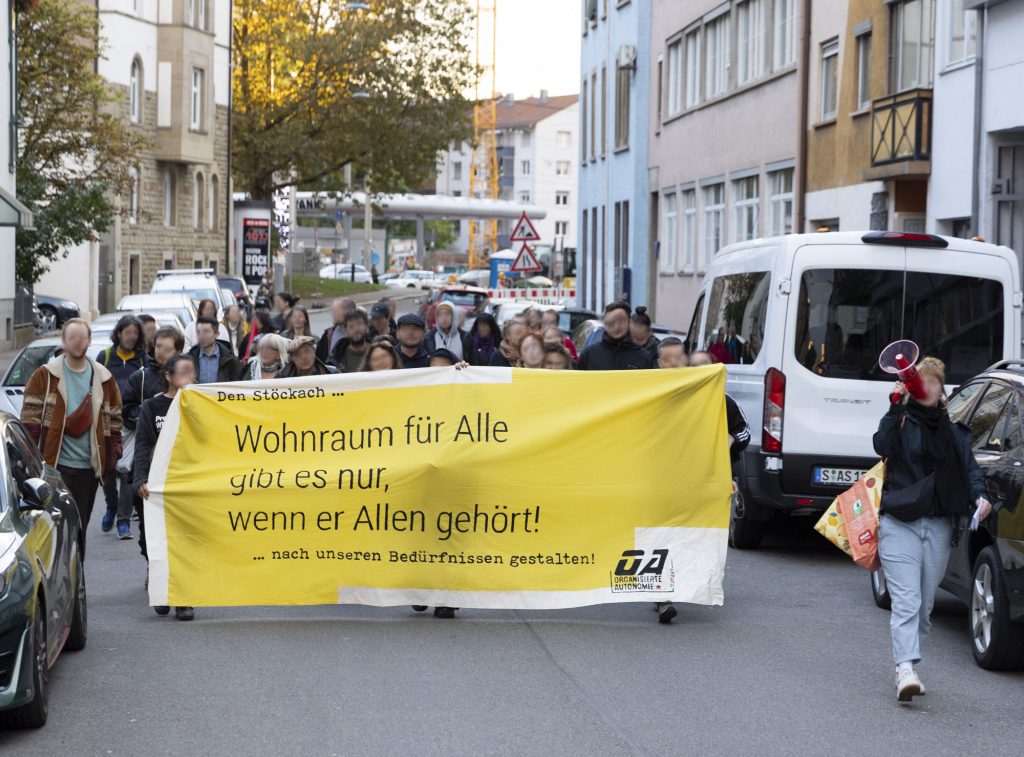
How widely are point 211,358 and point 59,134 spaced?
26.0m

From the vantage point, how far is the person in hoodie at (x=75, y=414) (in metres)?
11.5

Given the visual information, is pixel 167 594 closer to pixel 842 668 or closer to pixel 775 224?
pixel 842 668

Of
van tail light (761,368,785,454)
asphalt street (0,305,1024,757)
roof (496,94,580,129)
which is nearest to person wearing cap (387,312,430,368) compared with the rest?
van tail light (761,368,785,454)

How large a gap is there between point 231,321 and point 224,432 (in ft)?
42.9

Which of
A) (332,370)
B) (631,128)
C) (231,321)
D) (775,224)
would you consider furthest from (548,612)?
(631,128)

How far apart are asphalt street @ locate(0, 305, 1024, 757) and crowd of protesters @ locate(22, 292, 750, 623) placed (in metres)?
0.56

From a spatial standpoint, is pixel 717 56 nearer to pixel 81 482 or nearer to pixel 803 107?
pixel 803 107

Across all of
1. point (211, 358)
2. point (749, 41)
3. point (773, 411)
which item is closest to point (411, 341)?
point (211, 358)

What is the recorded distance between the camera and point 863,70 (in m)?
26.8

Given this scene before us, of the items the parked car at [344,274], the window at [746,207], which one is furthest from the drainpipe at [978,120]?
the parked car at [344,274]

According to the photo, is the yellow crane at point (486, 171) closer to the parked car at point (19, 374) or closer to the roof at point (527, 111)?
the roof at point (527, 111)

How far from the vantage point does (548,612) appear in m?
10.4

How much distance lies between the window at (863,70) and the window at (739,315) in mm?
12899

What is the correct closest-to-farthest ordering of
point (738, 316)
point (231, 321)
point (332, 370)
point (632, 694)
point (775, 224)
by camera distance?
point (632, 694), point (332, 370), point (738, 316), point (231, 321), point (775, 224)
